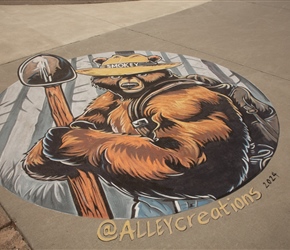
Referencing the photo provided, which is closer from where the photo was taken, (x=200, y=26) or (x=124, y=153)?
(x=124, y=153)

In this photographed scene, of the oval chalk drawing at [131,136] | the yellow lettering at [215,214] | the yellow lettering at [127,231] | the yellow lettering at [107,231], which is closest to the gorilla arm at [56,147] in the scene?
the oval chalk drawing at [131,136]

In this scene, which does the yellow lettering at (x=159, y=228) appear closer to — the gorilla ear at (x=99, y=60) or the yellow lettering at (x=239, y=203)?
the yellow lettering at (x=239, y=203)

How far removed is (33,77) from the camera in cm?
463

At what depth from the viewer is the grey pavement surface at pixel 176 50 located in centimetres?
246

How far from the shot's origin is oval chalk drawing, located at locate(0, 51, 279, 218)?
2818 mm

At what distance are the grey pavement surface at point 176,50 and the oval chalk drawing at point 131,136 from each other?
157 mm

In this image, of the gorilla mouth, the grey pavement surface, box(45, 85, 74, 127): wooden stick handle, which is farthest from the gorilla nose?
the grey pavement surface

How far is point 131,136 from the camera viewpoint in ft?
11.3

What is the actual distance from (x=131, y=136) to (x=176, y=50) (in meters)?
2.65

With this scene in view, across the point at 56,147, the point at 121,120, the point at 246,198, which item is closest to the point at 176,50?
the point at 121,120

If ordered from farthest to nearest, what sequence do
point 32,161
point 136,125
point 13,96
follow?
point 13,96, point 136,125, point 32,161

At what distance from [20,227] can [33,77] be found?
2623mm

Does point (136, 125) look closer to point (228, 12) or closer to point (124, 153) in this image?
point (124, 153)

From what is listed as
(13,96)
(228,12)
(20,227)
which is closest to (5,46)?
(13,96)
